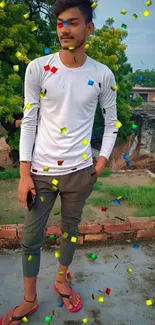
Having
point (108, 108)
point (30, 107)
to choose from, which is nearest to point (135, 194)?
point (108, 108)

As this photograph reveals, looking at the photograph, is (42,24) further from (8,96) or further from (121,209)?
(121,209)

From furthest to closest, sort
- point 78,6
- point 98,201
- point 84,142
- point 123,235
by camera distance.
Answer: point 98,201 → point 123,235 → point 84,142 → point 78,6

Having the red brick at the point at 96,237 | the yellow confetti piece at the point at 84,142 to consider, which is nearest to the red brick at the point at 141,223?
the red brick at the point at 96,237

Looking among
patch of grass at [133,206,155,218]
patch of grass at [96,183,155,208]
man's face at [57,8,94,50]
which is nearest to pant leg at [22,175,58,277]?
man's face at [57,8,94,50]

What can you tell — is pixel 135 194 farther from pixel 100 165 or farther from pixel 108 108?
pixel 108 108

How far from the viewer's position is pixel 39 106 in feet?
6.36

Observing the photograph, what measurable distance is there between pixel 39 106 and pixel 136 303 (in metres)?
1.60

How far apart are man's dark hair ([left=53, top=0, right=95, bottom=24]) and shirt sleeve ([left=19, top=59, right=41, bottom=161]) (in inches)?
11.9

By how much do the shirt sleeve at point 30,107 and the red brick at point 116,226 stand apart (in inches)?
67.6

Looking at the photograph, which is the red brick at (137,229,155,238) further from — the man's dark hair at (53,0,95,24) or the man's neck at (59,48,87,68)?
the man's dark hair at (53,0,95,24)

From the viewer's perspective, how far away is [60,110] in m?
1.87

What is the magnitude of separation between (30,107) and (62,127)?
22cm

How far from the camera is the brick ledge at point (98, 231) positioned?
10.8 feet

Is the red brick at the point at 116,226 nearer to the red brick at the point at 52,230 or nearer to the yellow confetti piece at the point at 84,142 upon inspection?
the red brick at the point at 52,230
